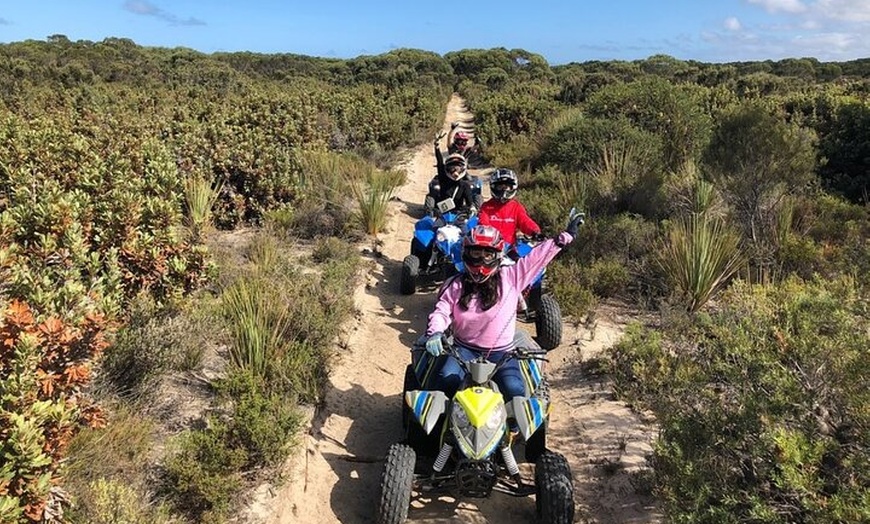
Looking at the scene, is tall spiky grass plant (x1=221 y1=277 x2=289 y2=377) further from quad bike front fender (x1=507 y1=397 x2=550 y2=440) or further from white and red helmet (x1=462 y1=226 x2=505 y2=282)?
quad bike front fender (x1=507 y1=397 x2=550 y2=440)

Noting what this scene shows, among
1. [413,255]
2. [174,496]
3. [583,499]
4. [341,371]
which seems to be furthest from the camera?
[413,255]

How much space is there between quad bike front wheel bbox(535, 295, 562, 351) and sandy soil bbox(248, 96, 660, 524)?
17cm

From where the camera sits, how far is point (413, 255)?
24.2 feet

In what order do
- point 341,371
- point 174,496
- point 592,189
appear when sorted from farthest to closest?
point 592,189, point 341,371, point 174,496

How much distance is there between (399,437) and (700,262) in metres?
3.64

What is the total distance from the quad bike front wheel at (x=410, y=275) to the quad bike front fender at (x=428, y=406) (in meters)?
3.56

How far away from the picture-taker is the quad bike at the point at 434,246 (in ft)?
22.1

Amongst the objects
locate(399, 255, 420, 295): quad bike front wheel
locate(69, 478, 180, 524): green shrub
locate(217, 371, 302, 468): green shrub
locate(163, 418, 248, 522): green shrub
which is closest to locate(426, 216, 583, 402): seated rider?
locate(217, 371, 302, 468): green shrub

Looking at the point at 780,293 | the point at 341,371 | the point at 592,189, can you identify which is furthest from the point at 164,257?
the point at 592,189

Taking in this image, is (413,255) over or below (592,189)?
below

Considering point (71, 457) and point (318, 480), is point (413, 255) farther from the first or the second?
point (71, 457)

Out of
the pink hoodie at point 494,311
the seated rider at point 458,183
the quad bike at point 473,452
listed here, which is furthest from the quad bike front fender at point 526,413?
the seated rider at point 458,183

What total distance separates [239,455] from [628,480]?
8.26 feet

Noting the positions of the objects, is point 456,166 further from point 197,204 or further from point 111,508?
point 111,508
